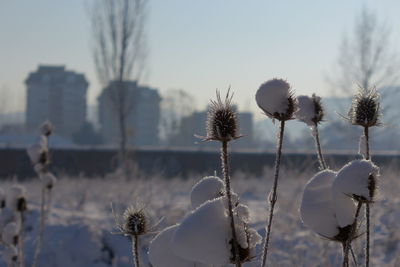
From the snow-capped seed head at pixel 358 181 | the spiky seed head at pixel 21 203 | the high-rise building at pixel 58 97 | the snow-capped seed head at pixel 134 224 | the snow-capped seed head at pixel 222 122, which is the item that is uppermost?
the high-rise building at pixel 58 97

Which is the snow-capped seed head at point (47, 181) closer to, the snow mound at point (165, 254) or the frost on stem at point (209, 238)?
the snow mound at point (165, 254)

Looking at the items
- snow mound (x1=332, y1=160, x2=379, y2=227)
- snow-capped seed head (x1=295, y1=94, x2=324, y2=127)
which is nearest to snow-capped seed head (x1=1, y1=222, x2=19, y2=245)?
snow-capped seed head (x1=295, y1=94, x2=324, y2=127)

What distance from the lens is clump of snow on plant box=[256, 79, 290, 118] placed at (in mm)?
1172

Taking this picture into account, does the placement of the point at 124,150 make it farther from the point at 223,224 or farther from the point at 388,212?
the point at 223,224

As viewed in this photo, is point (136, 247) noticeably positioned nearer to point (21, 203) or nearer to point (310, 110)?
point (310, 110)

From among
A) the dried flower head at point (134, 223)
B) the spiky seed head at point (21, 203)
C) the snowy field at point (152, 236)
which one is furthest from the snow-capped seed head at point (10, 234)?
the dried flower head at point (134, 223)

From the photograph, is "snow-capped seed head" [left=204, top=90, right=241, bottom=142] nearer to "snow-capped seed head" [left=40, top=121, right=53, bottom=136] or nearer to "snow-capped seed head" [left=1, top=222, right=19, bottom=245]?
"snow-capped seed head" [left=1, top=222, right=19, bottom=245]

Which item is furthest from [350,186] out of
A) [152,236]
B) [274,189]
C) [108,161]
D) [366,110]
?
[108,161]

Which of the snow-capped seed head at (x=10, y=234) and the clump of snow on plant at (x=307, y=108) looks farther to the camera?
the snow-capped seed head at (x=10, y=234)

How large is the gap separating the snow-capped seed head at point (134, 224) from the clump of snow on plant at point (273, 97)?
1.33 ft

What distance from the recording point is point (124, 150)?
632 inches

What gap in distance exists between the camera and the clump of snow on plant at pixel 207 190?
4.02 feet

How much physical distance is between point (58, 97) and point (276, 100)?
71.3 meters

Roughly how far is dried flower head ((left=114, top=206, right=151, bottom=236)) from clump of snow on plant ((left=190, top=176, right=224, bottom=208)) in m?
0.15
